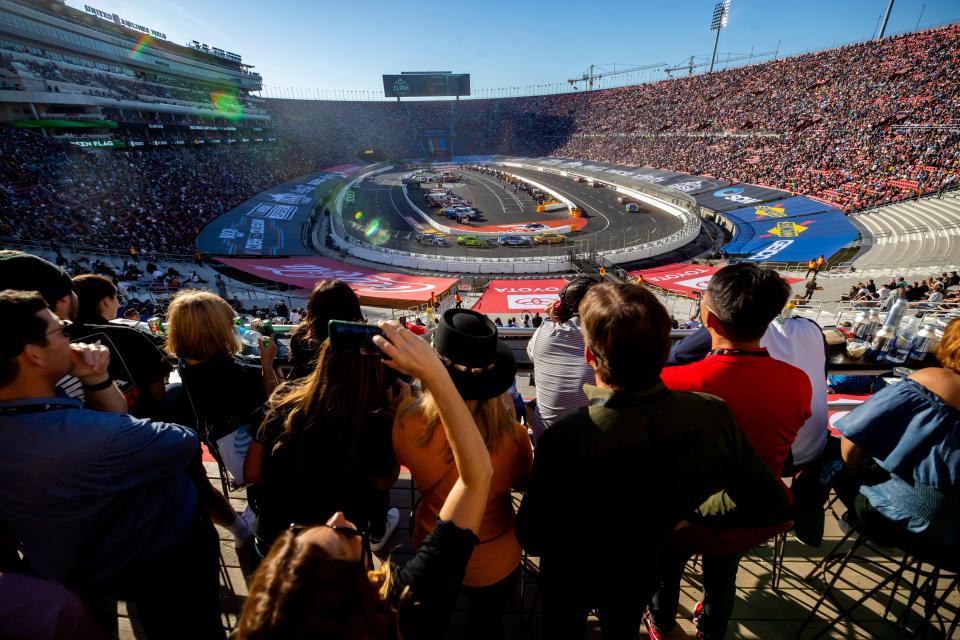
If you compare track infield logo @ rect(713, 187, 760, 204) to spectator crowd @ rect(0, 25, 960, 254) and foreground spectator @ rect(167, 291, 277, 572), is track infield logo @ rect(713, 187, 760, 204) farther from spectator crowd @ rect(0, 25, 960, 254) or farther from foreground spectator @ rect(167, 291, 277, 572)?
foreground spectator @ rect(167, 291, 277, 572)

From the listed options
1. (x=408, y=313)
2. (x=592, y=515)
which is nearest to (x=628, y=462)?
(x=592, y=515)

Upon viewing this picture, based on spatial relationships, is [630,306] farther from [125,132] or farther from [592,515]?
[125,132]

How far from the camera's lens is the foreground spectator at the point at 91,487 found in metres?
1.62

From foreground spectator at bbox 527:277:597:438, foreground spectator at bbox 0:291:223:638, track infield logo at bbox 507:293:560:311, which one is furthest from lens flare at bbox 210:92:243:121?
foreground spectator at bbox 527:277:597:438

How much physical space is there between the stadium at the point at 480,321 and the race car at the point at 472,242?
0.15 metres

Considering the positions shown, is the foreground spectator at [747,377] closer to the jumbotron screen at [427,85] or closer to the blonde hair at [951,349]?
the blonde hair at [951,349]

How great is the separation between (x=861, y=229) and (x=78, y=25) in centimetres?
6999

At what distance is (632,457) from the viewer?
1538 mm

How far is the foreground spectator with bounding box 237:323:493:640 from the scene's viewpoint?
92 cm

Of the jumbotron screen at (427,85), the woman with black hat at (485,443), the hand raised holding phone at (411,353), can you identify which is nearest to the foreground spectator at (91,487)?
the woman with black hat at (485,443)

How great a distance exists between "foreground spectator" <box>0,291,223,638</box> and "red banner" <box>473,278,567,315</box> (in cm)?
1587

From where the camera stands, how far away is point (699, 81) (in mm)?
55906

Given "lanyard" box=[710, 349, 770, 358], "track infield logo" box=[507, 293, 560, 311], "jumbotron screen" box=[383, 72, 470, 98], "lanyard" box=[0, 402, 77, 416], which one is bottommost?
"track infield logo" box=[507, 293, 560, 311]

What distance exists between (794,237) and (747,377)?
3115cm
